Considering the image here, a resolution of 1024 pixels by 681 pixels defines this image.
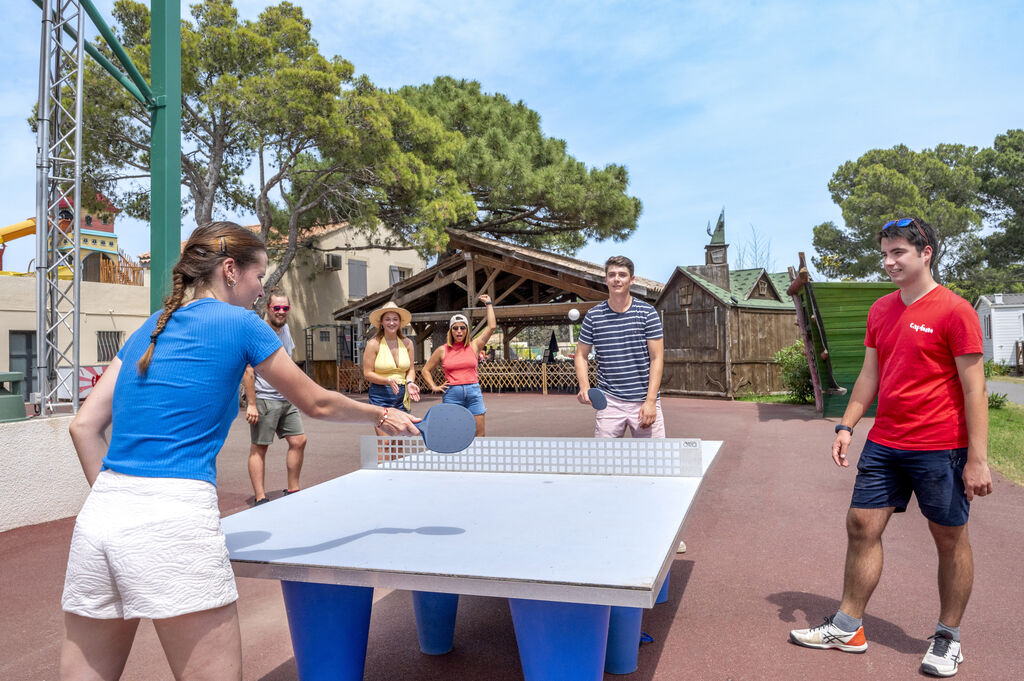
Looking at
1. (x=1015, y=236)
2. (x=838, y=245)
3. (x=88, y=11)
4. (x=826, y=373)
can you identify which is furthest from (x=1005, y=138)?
(x=88, y=11)

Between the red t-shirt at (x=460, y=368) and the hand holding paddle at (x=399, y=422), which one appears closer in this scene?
the hand holding paddle at (x=399, y=422)

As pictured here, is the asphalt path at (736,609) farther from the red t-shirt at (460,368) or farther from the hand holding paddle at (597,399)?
the red t-shirt at (460,368)

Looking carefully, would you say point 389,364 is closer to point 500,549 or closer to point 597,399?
point 597,399

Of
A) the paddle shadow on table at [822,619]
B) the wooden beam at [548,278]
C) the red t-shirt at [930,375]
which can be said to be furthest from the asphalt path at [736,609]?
the wooden beam at [548,278]

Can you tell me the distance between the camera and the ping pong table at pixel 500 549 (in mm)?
1871

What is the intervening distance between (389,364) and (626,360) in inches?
92.7

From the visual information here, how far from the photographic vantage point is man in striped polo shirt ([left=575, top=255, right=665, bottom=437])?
4621 millimetres

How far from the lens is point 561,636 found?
80.7 inches

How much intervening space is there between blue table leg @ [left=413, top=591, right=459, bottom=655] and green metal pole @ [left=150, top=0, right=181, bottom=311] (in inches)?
177

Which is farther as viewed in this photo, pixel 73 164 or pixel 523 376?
pixel 523 376

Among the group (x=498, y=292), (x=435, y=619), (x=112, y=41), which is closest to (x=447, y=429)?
(x=435, y=619)

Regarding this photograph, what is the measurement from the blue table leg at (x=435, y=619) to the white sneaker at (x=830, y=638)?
154 centimetres

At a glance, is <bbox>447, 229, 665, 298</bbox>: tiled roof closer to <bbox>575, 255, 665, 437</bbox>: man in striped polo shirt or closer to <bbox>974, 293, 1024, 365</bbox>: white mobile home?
<bbox>575, 255, 665, 437</bbox>: man in striped polo shirt

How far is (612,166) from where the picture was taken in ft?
80.0
